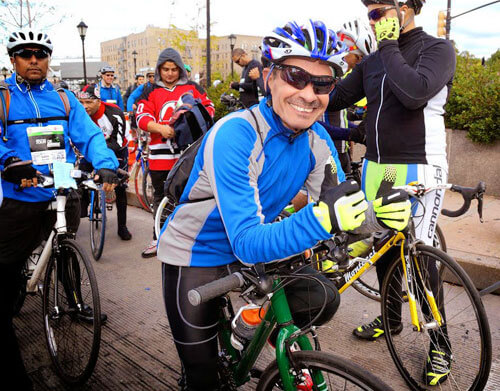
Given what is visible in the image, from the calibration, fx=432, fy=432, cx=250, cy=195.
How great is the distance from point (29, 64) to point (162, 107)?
2077 mm

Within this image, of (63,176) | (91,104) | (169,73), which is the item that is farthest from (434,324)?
(91,104)

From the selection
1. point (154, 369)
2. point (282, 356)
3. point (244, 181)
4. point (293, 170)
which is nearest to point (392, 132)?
point (293, 170)

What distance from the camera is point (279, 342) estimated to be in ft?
5.82

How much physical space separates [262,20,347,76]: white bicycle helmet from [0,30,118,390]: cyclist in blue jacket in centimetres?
175

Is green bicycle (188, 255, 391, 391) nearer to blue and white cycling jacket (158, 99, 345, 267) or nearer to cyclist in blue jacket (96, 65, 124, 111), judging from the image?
blue and white cycling jacket (158, 99, 345, 267)

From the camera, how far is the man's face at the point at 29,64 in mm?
3156

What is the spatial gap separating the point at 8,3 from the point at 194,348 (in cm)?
2017

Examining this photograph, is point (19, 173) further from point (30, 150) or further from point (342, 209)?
point (342, 209)

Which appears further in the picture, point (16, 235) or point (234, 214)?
point (16, 235)

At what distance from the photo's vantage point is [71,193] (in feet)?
10.7

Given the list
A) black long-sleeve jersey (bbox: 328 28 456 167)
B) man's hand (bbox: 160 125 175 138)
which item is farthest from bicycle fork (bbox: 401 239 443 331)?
man's hand (bbox: 160 125 175 138)

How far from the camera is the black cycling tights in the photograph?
6.70 feet

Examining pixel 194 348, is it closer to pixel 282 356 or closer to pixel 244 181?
pixel 282 356

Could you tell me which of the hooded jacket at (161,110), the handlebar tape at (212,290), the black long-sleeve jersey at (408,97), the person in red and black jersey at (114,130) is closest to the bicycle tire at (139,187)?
the person in red and black jersey at (114,130)
